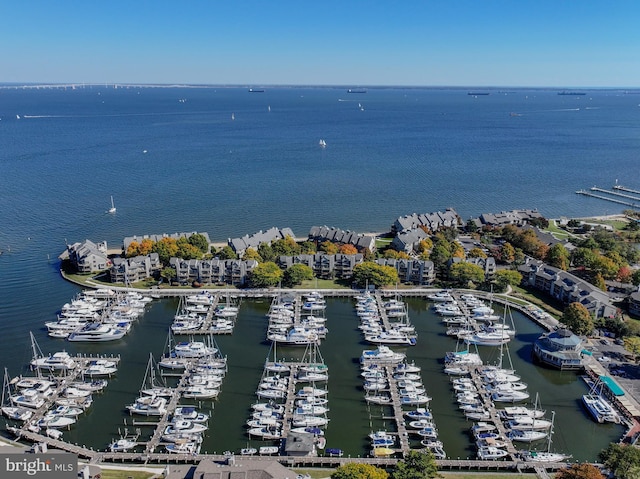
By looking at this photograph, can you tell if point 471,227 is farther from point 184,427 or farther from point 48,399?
point 48,399

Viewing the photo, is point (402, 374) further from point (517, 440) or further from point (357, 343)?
point (517, 440)

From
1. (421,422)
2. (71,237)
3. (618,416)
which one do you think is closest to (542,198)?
(618,416)

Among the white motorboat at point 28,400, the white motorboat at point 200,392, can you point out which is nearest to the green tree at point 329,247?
the white motorboat at point 200,392

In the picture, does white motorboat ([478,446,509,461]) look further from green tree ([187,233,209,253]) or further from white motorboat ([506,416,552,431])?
green tree ([187,233,209,253])

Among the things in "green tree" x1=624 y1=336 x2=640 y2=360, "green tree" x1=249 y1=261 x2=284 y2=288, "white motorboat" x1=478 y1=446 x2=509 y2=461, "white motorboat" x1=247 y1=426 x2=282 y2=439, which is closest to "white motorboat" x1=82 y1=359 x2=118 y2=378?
"white motorboat" x1=247 y1=426 x2=282 y2=439

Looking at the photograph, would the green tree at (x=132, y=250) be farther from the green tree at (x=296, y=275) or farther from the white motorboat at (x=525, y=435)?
the white motorboat at (x=525, y=435)

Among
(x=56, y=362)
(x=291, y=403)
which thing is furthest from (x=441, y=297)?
(x=56, y=362)
